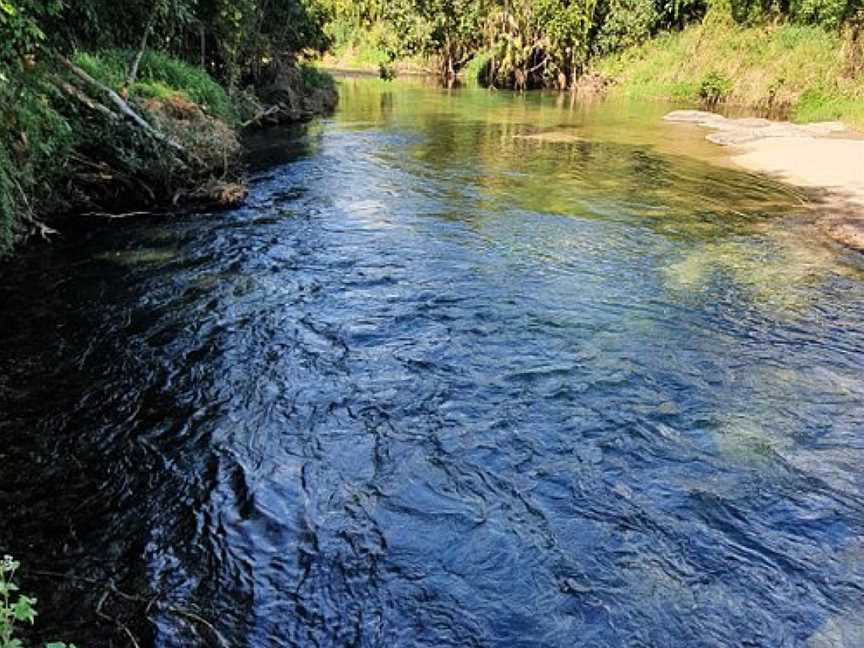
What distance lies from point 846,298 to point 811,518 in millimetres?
5635

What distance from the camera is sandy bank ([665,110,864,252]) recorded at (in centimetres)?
1395

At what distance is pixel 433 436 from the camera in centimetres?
636

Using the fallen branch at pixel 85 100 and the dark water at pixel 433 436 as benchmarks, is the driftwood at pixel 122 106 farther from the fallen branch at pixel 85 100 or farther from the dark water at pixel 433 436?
the dark water at pixel 433 436

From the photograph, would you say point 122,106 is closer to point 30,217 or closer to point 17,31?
point 30,217

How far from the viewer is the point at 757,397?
23.4 ft

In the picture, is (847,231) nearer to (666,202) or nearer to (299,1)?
(666,202)

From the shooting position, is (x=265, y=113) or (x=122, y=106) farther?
(x=265, y=113)

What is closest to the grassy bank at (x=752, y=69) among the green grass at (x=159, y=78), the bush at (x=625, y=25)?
the bush at (x=625, y=25)

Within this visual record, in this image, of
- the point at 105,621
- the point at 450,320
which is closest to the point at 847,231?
the point at 450,320

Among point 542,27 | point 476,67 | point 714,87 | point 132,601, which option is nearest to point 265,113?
point 132,601

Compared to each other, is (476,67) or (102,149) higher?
(476,67)

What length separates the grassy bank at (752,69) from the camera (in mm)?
30422

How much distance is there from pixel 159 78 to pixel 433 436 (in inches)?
580

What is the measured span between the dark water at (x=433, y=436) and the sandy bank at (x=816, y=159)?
7.99 feet
